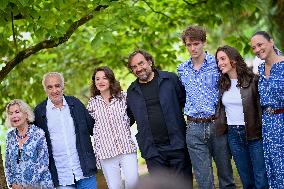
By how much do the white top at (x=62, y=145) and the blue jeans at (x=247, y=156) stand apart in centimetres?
146

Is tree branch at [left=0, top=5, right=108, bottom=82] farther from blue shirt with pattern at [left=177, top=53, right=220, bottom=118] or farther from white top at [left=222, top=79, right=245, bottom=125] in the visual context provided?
white top at [left=222, top=79, right=245, bottom=125]

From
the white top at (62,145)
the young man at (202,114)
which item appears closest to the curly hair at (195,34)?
the young man at (202,114)

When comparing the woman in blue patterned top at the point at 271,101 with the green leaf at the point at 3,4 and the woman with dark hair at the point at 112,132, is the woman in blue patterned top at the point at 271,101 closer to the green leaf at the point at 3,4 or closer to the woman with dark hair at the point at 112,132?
the woman with dark hair at the point at 112,132

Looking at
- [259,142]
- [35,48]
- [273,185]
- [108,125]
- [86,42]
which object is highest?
[86,42]

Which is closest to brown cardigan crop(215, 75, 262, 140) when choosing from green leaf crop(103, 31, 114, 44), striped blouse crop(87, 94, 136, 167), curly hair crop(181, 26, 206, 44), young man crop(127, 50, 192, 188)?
young man crop(127, 50, 192, 188)

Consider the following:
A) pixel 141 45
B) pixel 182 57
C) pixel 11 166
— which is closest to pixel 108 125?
pixel 11 166

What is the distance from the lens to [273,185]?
4301 millimetres

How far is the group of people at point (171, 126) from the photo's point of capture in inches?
166

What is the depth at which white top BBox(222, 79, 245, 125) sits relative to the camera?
4.25 metres

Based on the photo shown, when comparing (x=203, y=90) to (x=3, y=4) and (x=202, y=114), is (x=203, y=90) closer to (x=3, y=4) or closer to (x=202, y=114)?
(x=202, y=114)

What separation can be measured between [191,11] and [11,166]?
14.9 feet

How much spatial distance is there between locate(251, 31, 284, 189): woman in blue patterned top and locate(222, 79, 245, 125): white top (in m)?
0.19

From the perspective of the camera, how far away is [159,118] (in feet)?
14.5

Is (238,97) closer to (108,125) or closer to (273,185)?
(273,185)
